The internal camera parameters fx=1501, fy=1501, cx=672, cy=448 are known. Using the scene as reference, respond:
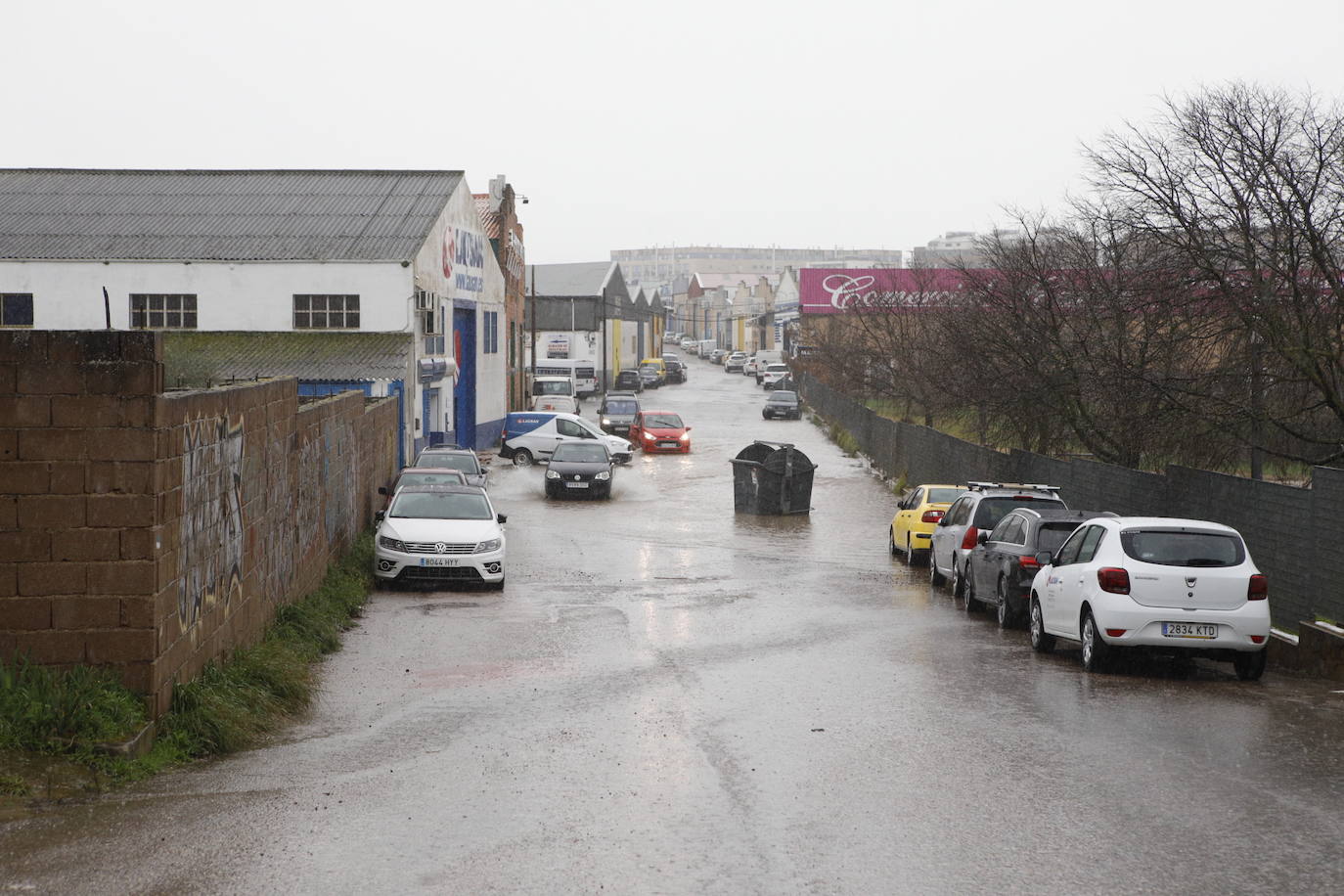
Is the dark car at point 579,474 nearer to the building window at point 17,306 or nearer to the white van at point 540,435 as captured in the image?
the white van at point 540,435

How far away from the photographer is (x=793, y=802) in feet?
29.4

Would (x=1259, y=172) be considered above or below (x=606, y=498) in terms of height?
above

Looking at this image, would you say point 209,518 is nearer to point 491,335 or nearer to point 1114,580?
point 1114,580

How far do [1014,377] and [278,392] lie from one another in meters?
15.9

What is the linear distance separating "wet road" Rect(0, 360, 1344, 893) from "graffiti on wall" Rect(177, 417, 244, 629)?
1.26 metres

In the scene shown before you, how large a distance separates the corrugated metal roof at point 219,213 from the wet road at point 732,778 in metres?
26.8

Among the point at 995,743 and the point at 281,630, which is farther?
the point at 281,630

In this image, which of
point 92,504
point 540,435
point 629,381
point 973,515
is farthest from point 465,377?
point 629,381

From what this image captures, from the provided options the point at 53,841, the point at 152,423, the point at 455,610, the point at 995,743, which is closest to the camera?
the point at 53,841

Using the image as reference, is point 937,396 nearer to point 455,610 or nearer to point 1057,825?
point 455,610

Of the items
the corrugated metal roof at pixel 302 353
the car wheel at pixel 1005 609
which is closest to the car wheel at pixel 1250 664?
the car wheel at pixel 1005 609

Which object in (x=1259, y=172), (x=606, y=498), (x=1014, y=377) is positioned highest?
(x=1259, y=172)

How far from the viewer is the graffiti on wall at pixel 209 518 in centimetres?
1084

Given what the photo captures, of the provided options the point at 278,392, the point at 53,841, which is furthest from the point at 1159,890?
the point at 278,392
